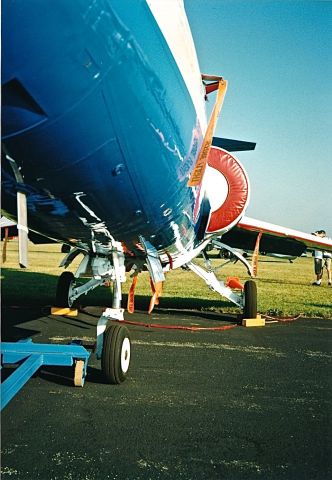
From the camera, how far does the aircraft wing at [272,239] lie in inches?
357

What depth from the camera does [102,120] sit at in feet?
7.31

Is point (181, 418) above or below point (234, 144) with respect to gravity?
below

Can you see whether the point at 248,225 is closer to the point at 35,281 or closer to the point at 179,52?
the point at 179,52

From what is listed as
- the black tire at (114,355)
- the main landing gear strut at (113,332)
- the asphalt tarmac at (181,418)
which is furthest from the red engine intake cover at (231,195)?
the black tire at (114,355)

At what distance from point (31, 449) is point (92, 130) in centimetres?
219

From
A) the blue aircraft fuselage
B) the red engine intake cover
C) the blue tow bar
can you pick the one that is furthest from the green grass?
the blue aircraft fuselage

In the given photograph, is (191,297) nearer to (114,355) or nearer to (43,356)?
(114,355)

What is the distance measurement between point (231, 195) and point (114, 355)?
3.18m

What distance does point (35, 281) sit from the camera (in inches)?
603

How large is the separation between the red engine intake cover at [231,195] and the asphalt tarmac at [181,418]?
6.00 ft

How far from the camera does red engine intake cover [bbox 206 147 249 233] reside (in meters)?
6.62

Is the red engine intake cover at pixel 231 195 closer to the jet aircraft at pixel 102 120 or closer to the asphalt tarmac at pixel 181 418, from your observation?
the asphalt tarmac at pixel 181 418

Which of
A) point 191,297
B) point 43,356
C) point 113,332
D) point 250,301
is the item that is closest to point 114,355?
point 113,332

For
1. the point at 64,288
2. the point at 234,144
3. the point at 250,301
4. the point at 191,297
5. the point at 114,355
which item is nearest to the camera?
the point at 114,355
